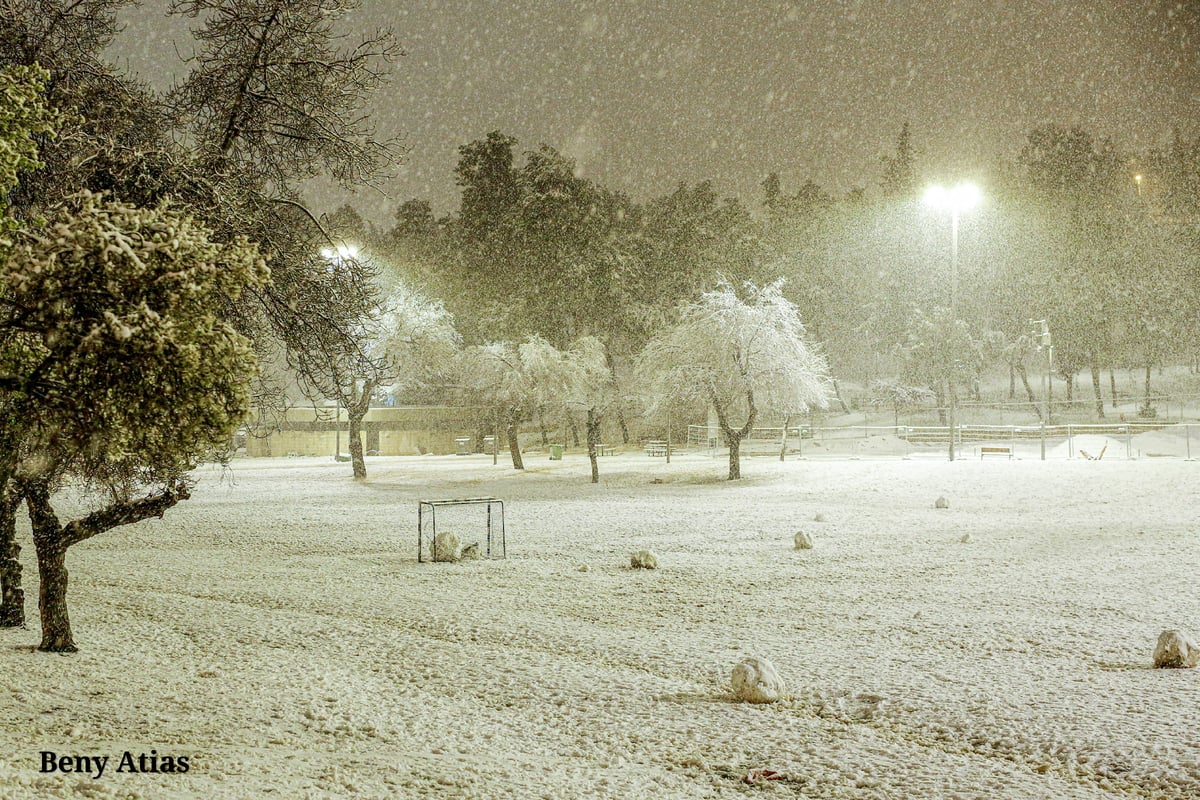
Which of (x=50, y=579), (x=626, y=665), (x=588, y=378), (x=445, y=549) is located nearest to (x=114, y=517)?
(x=50, y=579)

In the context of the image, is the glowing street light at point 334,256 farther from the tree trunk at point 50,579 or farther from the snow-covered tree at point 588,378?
the snow-covered tree at point 588,378

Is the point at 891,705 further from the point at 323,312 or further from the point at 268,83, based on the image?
the point at 268,83

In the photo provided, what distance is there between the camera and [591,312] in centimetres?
5147

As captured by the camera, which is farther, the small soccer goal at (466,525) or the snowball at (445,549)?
the small soccer goal at (466,525)

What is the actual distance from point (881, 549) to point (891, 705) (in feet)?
25.2

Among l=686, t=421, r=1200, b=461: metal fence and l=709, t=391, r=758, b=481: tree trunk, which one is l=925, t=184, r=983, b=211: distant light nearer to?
l=686, t=421, r=1200, b=461: metal fence

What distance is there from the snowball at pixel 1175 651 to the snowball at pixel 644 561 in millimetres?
6361

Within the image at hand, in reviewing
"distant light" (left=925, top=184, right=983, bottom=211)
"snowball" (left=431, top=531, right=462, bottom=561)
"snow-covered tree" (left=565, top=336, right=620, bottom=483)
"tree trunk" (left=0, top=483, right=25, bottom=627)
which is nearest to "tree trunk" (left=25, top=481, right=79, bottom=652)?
"tree trunk" (left=0, top=483, right=25, bottom=627)

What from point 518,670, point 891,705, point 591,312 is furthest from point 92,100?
point 591,312

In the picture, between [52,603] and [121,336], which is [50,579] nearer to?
[52,603]

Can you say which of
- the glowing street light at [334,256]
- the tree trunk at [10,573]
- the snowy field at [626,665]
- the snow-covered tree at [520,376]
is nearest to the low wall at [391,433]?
the snow-covered tree at [520,376]

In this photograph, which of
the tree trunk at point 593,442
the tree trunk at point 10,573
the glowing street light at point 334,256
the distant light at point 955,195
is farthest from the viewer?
the distant light at point 955,195

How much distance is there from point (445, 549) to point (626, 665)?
617 cm

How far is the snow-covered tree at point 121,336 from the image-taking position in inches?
163
